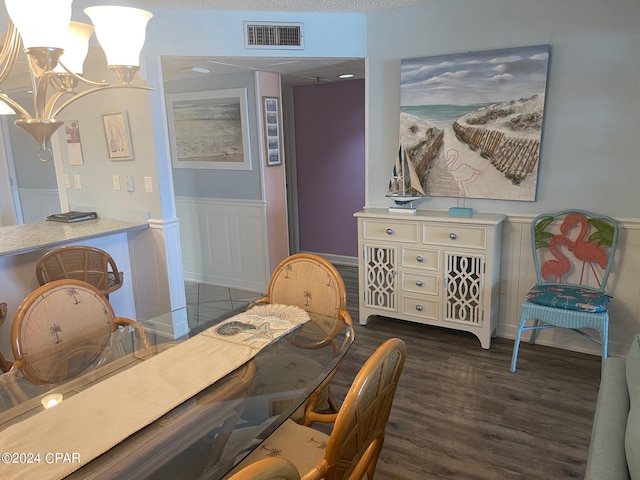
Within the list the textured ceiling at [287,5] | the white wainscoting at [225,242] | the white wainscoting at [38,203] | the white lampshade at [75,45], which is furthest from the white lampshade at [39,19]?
the white wainscoting at [38,203]

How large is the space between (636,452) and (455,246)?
2.20m

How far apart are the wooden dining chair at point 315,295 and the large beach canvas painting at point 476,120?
1.57 m

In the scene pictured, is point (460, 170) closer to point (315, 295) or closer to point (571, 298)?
point (571, 298)

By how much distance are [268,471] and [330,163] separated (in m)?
4.78

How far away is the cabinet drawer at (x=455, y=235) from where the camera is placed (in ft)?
10.4

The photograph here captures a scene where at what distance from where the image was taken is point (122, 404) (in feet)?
4.70

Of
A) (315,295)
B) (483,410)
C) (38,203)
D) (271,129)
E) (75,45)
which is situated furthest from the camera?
(38,203)

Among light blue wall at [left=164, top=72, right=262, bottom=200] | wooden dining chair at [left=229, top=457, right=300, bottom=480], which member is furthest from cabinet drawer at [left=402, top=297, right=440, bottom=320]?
wooden dining chair at [left=229, top=457, right=300, bottom=480]

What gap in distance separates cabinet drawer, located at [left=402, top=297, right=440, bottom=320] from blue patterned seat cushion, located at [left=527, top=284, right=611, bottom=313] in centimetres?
70

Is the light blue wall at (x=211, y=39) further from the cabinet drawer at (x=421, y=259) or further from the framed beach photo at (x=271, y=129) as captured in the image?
the cabinet drawer at (x=421, y=259)

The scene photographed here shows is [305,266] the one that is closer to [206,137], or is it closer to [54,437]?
[54,437]

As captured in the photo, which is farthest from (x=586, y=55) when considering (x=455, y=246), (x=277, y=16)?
(x=277, y=16)

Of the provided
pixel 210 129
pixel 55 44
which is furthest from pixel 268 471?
pixel 210 129

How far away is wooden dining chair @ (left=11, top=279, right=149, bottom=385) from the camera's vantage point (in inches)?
71.9
